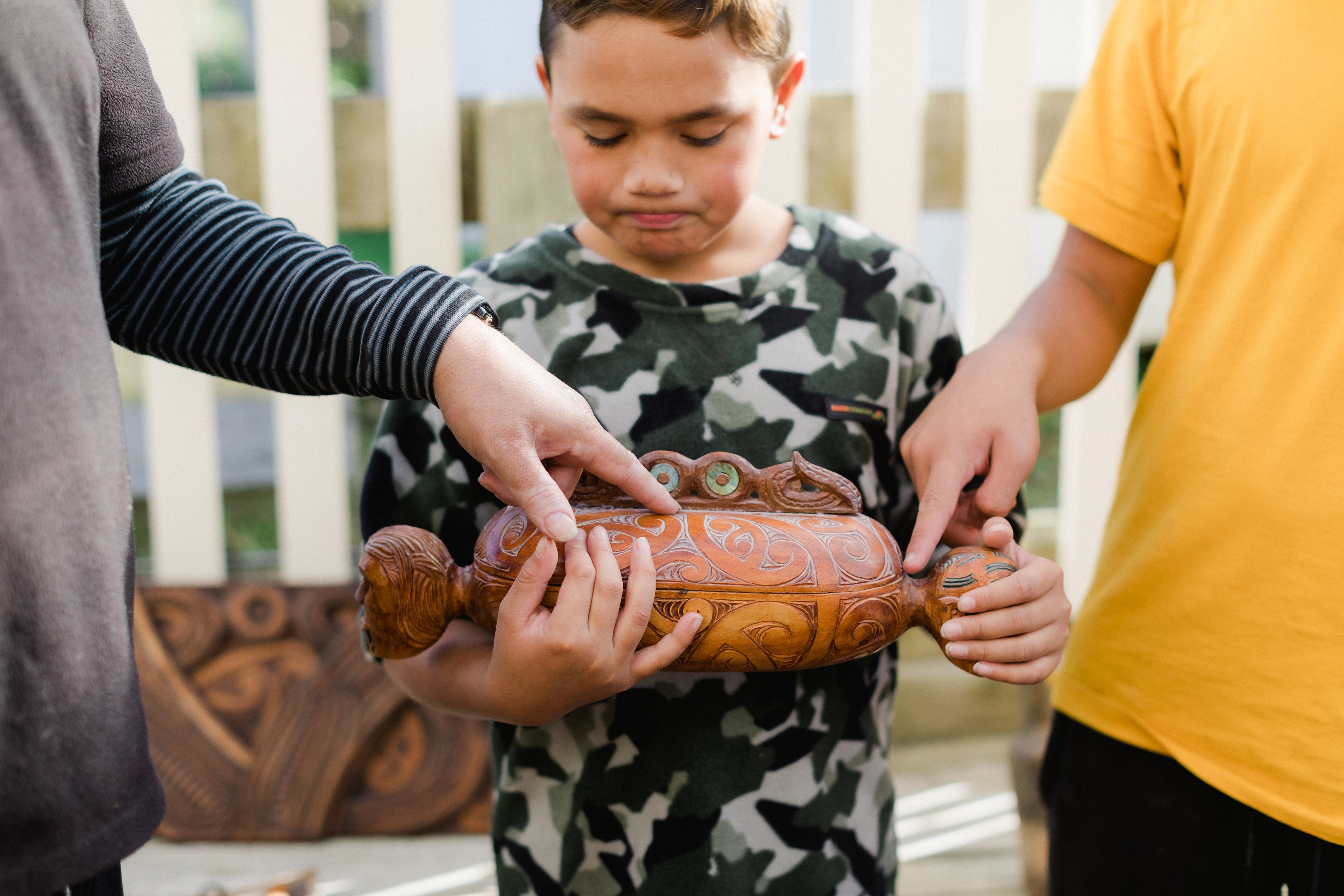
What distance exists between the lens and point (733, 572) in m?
1.10

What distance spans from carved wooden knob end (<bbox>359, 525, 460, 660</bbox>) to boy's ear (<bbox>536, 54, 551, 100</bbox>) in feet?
2.11

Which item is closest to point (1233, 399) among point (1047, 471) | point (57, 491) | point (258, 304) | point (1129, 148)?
point (1129, 148)

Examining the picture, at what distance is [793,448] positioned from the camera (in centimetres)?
133

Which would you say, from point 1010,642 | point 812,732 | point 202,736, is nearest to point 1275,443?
point 1010,642

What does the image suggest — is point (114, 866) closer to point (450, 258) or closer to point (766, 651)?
point (766, 651)

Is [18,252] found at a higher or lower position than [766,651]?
higher

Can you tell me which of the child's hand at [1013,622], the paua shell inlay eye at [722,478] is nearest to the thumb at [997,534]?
the child's hand at [1013,622]

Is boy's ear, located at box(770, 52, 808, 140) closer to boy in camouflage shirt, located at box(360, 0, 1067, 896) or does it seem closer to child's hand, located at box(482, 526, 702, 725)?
boy in camouflage shirt, located at box(360, 0, 1067, 896)

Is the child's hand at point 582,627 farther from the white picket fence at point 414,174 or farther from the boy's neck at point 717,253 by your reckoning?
the white picket fence at point 414,174

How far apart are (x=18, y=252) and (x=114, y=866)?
1.84ft

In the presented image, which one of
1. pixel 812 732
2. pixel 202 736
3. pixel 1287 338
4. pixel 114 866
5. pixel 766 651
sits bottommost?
pixel 202 736

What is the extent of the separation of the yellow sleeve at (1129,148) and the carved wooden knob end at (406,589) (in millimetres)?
984

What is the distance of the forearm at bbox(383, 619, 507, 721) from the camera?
1.23 m

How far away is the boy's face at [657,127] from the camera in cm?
120
